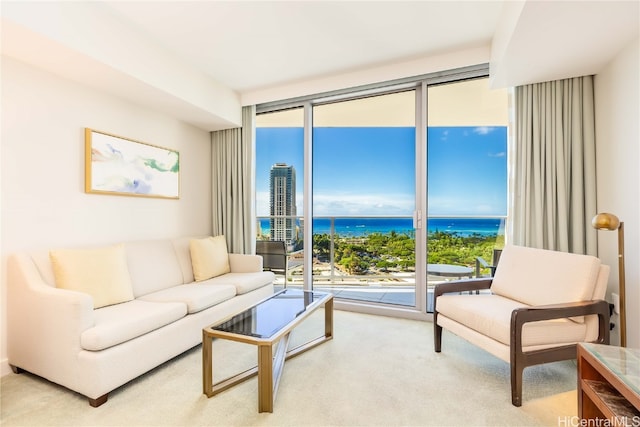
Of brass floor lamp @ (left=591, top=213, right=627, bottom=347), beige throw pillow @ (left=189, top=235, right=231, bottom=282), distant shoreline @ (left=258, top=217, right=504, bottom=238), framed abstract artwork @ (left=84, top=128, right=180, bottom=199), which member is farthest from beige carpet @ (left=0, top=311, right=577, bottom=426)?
framed abstract artwork @ (left=84, top=128, right=180, bottom=199)

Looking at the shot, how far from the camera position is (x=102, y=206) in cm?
268

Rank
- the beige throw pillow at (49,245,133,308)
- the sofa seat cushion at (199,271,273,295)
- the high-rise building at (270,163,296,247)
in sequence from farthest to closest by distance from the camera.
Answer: the high-rise building at (270,163,296,247), the sofa seat cushion at (199,271,273,295), the beige throw pillow at (49,245,133,308)

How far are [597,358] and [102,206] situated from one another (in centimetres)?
345

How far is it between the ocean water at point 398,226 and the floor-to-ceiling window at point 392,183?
0.01m

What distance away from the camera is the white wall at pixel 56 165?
2.09 metres

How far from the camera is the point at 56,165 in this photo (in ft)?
7.71

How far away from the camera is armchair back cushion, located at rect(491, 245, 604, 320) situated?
73.7 inches

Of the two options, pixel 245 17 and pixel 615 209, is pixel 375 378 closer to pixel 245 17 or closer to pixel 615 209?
pixel 615 209

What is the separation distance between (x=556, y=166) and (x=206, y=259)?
333 cm

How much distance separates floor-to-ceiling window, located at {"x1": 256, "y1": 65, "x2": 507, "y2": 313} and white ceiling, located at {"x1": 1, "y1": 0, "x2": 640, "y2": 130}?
22.2 inches

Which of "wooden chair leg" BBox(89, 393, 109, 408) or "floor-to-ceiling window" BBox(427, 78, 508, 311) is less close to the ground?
"floor-to-ceiling window" BBox(427, 78, 508, 311)

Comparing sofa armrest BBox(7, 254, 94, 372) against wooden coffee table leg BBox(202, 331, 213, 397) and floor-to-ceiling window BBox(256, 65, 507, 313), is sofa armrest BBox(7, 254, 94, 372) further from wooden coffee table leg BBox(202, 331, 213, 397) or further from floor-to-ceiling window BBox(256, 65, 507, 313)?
floor-to-ceiling window BBox(256, 65, 507, 313)

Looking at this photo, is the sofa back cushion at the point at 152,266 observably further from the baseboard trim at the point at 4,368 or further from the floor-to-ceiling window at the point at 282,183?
the floor-to-ceiling window at the point at 282,183
